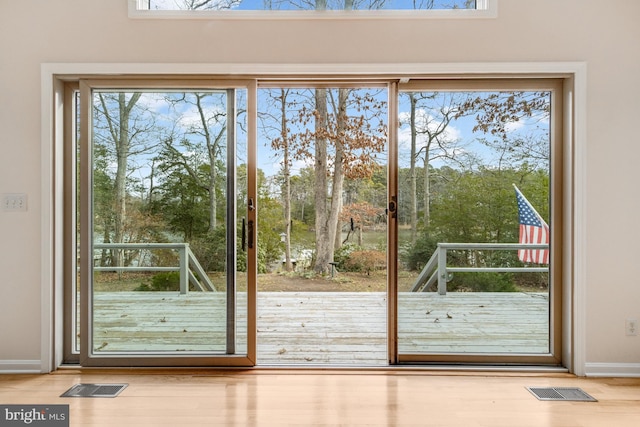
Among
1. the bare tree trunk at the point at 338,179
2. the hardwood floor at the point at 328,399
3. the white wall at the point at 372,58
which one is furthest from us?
the bare tree trunk at the point at 338,179

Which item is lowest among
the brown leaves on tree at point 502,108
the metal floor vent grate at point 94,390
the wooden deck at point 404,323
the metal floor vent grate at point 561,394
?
the metal floor vent grate at point 561,394

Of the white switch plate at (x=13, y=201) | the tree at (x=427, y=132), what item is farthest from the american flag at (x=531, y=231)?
the white switch plate at (x=13, y=201)

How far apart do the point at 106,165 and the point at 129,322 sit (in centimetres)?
114

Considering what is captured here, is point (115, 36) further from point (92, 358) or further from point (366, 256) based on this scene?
point (366, 256)

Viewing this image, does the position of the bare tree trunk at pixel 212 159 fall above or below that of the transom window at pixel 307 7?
below

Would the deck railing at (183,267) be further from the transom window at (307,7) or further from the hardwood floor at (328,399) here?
the transom window at (307,7)

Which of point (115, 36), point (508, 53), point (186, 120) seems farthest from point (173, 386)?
point (508, 53)

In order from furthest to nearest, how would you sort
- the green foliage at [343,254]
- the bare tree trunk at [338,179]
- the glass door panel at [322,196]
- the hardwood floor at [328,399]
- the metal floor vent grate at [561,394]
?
the green foliage at [343,254]
the bare tree trunk at [338,179]
the glass door panel at [322,196]
the metal floor vent grate at [561,394]
the hardwood floor at [328,399]

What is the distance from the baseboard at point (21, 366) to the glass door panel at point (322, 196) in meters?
2.39

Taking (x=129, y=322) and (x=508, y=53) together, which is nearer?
(x=508, y=53)

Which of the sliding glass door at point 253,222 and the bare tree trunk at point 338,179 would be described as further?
the bare tree trunk at point 338,179

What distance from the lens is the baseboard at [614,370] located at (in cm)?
264

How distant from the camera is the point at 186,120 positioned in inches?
110

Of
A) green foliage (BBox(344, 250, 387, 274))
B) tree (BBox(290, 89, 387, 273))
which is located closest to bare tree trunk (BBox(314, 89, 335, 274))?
tree (BBox(290, 89, 387, 273))
